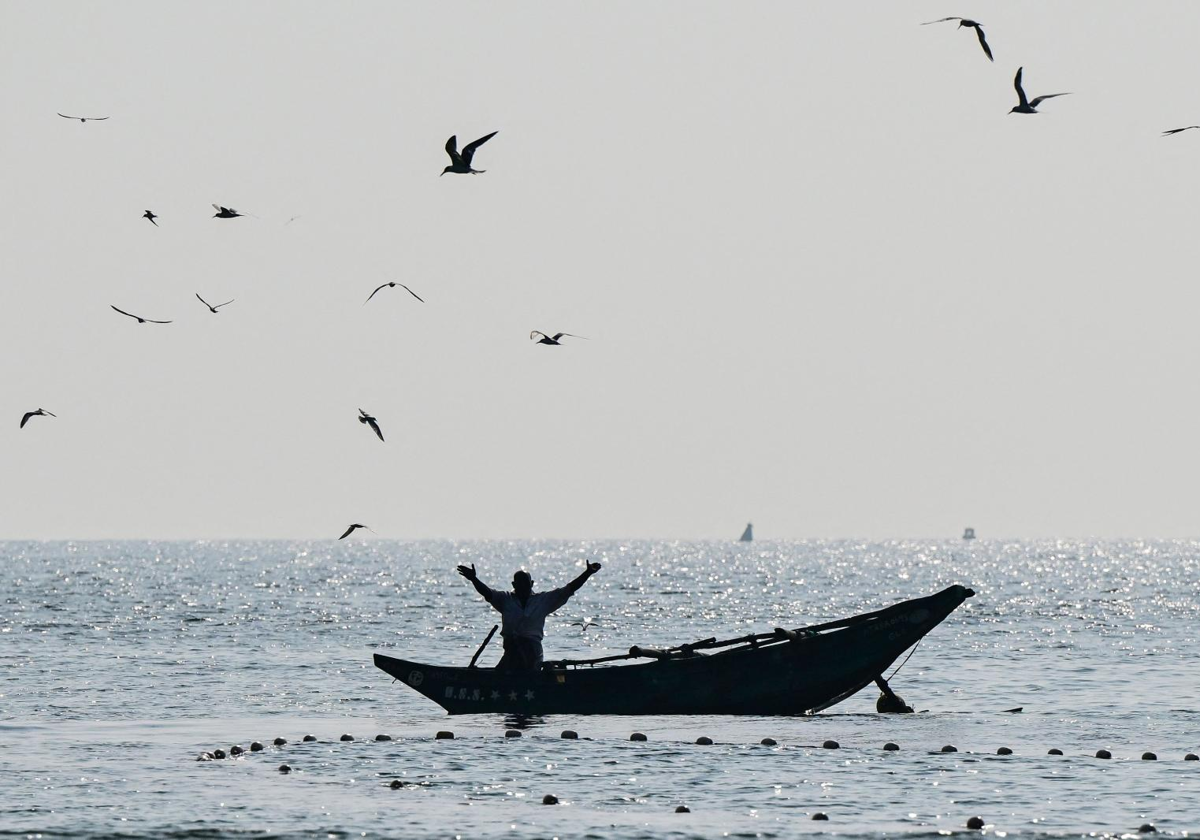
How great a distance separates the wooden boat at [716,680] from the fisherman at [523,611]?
0.27 meters

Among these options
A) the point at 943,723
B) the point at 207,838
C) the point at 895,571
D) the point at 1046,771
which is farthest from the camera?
the point at 895,571

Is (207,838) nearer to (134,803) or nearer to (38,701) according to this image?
(134,803)

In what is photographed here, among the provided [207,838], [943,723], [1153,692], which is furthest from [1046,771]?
[1153,692]

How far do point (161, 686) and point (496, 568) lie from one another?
138 meters

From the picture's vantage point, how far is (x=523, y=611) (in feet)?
89.8

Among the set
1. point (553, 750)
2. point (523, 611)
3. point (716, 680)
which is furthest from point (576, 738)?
point (716, 680)

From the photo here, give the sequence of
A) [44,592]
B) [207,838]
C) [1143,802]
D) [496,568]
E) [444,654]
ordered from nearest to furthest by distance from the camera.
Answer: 1. [207,838]
2. [1143,802]
3. [444,654]
4. [44,592]
5. [496,568]

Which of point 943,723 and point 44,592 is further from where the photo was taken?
point 44,592

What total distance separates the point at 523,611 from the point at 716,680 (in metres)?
3.24

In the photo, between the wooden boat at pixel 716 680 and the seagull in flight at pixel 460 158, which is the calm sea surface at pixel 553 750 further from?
the seagull in flight at pixel 460 158

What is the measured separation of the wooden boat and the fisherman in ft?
0.88

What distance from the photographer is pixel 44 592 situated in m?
96.3

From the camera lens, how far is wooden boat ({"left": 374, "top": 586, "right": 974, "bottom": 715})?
28.1 metres

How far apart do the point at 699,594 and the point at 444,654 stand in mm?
54357
